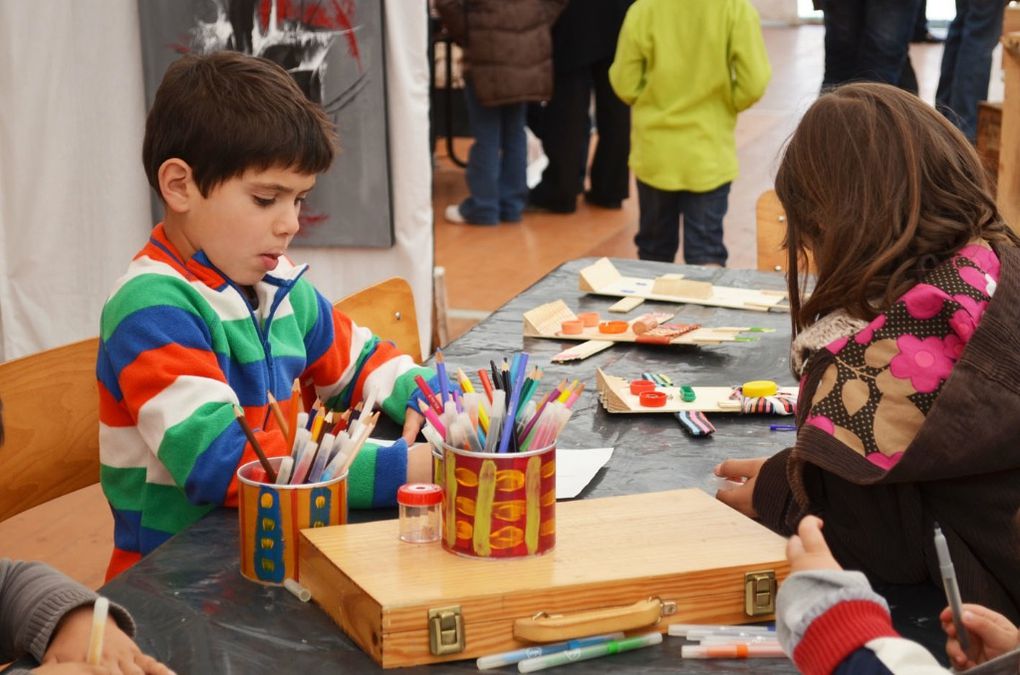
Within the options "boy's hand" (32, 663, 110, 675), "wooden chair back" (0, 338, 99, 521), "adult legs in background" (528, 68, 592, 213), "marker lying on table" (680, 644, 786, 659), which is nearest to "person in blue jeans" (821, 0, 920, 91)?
"adult legs in background" (528, 68, 592, 213)

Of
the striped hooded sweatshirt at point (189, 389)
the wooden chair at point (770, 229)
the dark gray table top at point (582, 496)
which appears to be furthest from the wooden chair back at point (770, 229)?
the striped hooded sweatshirt at point (189, 389)

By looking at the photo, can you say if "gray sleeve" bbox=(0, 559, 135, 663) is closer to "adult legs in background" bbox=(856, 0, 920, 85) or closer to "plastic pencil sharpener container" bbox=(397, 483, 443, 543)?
"plastic pencil sharpener container" bbox=(397, 483, 443, 543)

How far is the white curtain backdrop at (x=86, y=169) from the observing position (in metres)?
3.27

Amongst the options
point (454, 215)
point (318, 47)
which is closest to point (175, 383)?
point (318, 47)

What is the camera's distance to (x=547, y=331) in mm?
2146

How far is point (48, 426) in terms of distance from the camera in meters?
1.70

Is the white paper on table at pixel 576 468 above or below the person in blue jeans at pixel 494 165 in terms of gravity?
above

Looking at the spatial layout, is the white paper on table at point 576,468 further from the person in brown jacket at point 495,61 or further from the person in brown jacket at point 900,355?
the person in brown jacket at point 495,61

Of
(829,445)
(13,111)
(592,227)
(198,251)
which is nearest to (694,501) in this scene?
(829,445)

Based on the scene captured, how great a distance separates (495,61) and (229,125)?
4.20 m

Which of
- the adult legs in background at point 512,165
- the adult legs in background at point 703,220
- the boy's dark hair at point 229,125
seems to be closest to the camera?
the boy's dark hair at point 229,125

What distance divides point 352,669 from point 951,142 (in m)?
0.81

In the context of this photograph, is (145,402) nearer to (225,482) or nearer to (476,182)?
(225,482)

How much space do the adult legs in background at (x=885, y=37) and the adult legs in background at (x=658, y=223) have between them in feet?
3.75
